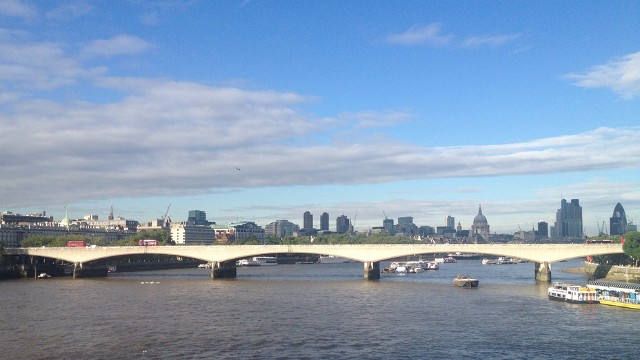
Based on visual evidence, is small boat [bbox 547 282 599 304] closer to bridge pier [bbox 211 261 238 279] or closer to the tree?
the tree

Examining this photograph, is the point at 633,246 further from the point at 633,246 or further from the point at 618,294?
the point at 618,294

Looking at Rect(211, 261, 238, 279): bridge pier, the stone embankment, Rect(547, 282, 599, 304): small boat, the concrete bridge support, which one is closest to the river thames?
Rect(547, 282, 599, 304): small boat

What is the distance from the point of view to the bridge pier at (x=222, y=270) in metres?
121

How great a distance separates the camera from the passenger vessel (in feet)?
230

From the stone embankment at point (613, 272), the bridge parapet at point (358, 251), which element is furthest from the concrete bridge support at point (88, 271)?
the stone embankment at point (613, 272)

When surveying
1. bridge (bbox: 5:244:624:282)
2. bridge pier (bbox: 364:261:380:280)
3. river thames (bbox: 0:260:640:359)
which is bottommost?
river thames (bbox: 0:260:640:359)

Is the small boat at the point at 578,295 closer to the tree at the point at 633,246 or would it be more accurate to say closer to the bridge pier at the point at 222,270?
the tree at the point at 633,246

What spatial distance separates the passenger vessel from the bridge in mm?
27503

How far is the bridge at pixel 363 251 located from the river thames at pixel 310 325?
18482mm

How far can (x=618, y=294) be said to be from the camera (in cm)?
7500

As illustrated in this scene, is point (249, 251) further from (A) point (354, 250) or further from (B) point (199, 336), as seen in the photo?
(B) point (199, 336)

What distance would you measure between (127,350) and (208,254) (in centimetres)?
A: 7825

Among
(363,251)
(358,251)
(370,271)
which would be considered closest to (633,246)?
(370,271)

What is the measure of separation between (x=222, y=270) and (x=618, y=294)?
70.1m
